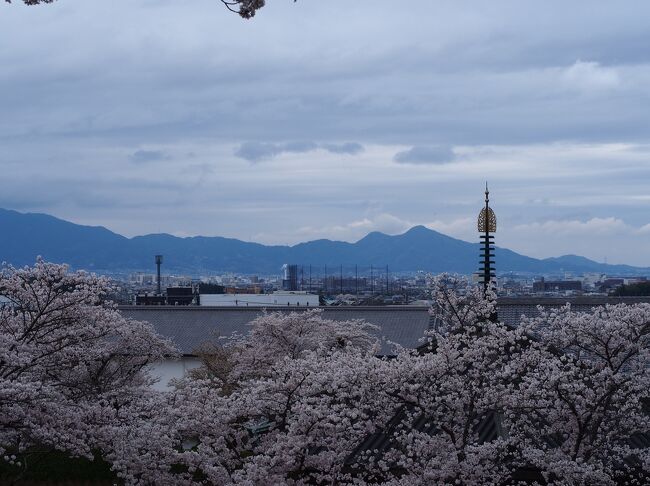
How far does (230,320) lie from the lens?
34.3 meters

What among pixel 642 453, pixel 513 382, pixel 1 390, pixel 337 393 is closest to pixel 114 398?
pixel 1 390

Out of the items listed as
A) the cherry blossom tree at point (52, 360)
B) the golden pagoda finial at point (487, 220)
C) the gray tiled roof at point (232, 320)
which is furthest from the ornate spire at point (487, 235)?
the gray tiled roof at point (232, 320)

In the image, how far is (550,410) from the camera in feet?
34.7

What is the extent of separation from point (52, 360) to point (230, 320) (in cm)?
2098

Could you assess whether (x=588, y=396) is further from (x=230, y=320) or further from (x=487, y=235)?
(x=230, y=320)

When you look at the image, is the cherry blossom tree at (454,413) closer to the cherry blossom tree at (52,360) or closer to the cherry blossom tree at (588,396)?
the cherry blossom tree at (588,396)

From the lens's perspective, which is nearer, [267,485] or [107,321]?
[267,485]

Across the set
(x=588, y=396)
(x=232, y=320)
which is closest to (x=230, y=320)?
(x=232, y=320)

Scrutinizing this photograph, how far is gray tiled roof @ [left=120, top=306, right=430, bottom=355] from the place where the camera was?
3206 cm

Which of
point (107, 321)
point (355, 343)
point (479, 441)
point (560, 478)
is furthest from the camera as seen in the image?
point (355, 343)

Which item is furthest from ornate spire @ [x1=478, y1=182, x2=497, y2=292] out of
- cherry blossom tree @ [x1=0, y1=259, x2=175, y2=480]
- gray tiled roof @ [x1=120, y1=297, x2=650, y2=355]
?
gray tiled roof @ [x1=120, y1=297, x2=650, y2=355]

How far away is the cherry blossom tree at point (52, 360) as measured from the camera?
1166 centimetres

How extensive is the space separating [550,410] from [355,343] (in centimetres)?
1094

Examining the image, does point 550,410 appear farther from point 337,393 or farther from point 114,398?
point 114,398
